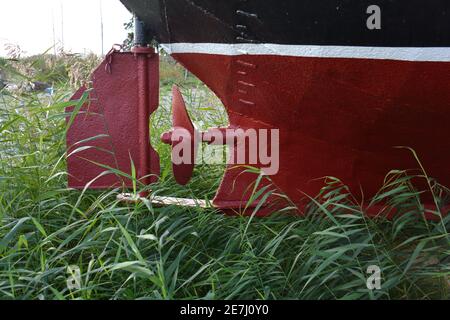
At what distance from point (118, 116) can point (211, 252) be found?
0.81 m

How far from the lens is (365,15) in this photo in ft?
5.92

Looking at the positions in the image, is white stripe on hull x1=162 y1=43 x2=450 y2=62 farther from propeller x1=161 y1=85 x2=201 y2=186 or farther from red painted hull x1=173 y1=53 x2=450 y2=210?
propeller x1=161 y1=85 x2=201 y2=186

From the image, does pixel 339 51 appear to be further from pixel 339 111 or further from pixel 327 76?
pixel 339 111

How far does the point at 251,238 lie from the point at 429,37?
942mm

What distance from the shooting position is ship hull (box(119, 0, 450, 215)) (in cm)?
184

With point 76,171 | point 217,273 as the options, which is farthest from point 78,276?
point 76,171

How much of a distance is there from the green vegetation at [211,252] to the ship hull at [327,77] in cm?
13

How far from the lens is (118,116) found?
2.49m

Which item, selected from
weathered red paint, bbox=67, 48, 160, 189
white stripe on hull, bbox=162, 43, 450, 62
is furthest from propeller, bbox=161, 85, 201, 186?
white stripe on hull, bbox=162, 43, 450, 62

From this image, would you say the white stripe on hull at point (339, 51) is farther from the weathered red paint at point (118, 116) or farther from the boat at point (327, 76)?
the weathered red paint at point (118, 116)

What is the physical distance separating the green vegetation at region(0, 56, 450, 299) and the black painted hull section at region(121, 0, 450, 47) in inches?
22.2

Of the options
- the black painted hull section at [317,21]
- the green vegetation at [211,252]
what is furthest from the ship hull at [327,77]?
the green vegetation at [211,252]


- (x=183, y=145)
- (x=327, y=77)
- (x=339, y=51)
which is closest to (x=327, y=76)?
(x=327, y=77)
